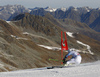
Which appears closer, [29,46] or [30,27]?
[29,46]

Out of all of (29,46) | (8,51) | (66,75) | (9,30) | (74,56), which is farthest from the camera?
(9,30)

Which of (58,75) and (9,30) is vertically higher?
(58,75)

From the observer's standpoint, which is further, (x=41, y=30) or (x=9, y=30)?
(x=41, y=30)

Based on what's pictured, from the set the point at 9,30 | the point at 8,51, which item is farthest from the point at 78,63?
the point at 9,30

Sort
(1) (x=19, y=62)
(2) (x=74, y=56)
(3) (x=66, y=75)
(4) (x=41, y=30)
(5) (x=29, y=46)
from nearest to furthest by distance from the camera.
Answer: (3) (x=66, y=75)
(2) (x=74, y=56)
(1) (x=19, y=62)
(5) (x=29, y=46)
(4) (x=41, y=30)

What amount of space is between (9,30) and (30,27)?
5505cm

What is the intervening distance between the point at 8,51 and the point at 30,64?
10974 mm

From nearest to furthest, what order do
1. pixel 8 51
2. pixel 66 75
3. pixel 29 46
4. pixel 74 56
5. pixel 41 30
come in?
1. pixel 66 75
2. pixel 74 56
3. pixel 8 51
4. pixel 29 46
5. pixel 41 30

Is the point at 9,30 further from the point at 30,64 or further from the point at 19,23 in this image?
the point at 30,64

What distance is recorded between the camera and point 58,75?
13547mm

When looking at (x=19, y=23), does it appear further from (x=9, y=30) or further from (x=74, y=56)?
(x=74, y=56)

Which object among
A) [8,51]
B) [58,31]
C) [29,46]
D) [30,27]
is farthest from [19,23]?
[8,51]

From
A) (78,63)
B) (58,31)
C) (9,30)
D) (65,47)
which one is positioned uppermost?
(65,47)

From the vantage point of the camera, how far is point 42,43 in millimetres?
146000
